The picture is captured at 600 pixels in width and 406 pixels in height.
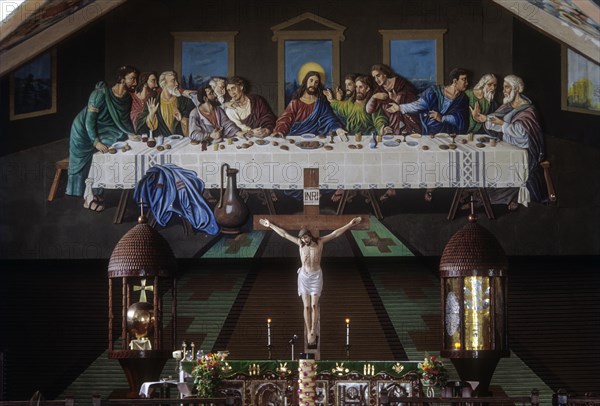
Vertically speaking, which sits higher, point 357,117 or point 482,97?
point 482,97

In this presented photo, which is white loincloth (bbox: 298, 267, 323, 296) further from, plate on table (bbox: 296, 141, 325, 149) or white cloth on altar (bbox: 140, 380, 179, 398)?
white cloth on altar (bbox: 140, 380, 179, 398)

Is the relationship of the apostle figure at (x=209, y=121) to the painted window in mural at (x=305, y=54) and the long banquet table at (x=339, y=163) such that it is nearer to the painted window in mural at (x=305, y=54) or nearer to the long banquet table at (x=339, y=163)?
the long banquet table at (x=339, y=163)

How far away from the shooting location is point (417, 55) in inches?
695

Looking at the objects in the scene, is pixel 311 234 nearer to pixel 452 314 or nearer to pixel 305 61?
pixel 452 314

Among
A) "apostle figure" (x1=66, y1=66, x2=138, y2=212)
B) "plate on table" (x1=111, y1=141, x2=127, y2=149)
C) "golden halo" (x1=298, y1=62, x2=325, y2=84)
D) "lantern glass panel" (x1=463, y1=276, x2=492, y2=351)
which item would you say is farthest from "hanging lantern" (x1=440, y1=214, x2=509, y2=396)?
"apostle figure" (x1=66, y1=66, x2=138, y2=212)

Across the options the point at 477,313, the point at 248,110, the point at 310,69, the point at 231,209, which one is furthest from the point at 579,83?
the point at 231,209

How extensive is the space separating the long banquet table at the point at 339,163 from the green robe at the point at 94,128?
17 centimetres

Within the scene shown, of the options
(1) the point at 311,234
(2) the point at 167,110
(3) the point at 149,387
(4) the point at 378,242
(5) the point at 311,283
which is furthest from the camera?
(2) the point at 167,110

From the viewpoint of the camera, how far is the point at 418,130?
57.6 ft

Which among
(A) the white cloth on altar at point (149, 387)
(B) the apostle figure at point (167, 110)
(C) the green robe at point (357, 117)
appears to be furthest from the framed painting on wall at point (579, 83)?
(A) the white cloth on altar at point (149, 387)

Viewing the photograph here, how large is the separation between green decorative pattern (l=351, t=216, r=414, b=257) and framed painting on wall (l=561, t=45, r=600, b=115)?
2.83m

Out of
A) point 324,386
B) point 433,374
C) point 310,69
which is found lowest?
point 324,386

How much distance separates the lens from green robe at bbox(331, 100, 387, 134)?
57.6 feet

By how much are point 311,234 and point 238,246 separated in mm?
1191
